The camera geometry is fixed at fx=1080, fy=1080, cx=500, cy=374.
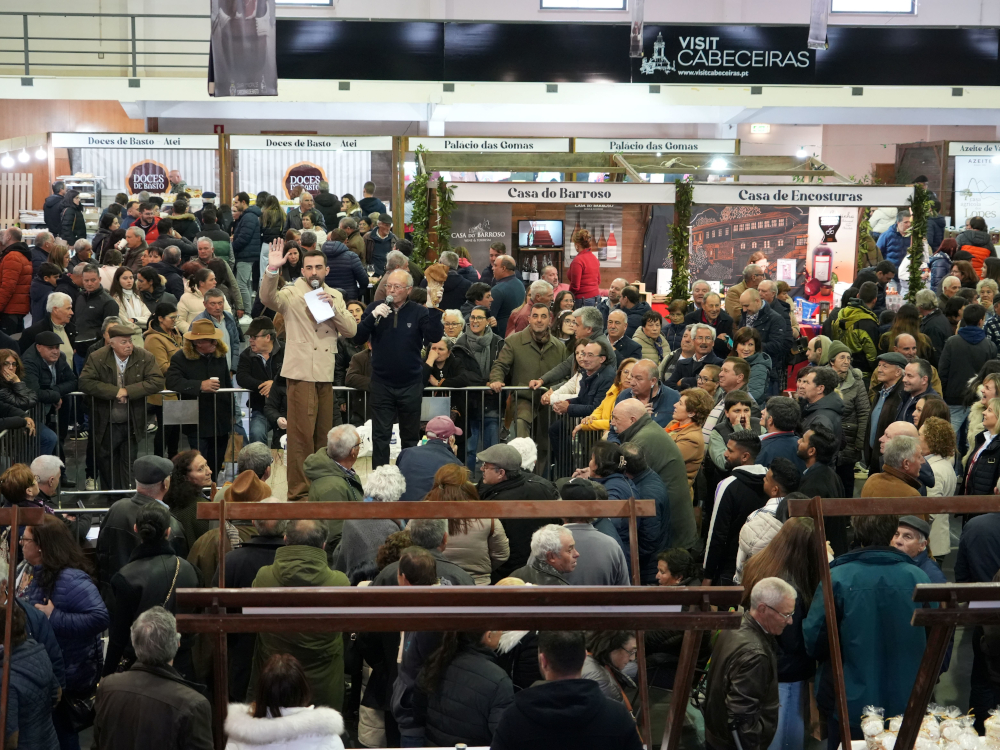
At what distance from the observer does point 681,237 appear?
10922mm

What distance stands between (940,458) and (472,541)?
120 inches

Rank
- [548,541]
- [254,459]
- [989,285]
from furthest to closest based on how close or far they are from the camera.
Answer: [989,285], [254,459], [548,541]

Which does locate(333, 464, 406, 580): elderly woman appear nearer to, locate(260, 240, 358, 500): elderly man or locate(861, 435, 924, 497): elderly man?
locate(861, 435, 924, 497): elderly man

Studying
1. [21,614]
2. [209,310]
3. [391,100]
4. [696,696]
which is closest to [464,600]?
[21,614]

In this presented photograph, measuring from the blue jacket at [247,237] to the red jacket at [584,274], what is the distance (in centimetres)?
402

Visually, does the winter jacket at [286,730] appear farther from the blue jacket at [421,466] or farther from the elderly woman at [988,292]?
the elderly woman at [988,292]

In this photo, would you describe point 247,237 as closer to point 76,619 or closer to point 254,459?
point 254,459

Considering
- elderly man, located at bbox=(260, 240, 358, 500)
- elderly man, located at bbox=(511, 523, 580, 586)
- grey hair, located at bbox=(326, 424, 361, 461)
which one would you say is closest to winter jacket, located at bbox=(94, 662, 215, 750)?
elderly man, located at bbox=(511, 523, 580, 586)

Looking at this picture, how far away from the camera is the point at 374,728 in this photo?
4605 mm

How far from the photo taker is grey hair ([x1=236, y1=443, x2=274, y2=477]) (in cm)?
591

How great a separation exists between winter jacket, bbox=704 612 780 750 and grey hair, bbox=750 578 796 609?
103mm

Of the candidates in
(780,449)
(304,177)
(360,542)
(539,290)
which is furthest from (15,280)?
(780,449)

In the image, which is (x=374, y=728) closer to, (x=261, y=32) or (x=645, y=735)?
(x=645, y=735)

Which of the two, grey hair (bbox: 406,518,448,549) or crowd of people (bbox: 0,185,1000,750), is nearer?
crowd of people (bbox: 0,185,1000,750)
